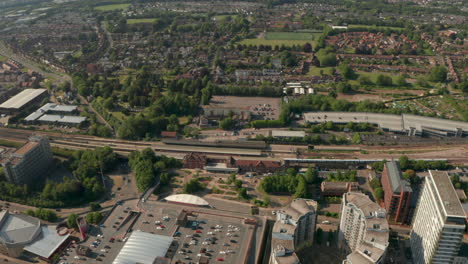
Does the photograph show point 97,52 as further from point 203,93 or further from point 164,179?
point 164,179

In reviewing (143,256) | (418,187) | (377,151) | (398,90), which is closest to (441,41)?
(398,90)

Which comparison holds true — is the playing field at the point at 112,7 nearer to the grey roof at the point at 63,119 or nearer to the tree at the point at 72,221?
the grey roof at the point at 63,119

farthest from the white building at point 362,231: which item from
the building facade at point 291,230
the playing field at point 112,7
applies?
the playing field at point 112,7

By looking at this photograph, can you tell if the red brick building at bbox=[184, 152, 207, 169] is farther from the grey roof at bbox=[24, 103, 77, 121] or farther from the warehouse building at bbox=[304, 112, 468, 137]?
the grey roof at bbox=[24, 103, 77, 121]

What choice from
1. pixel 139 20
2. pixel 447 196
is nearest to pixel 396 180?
pixel 447 196

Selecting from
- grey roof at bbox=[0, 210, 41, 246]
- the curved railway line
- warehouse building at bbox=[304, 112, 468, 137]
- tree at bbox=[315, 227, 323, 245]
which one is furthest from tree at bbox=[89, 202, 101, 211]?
warehouse building at bbox=[304, 112, 468, 137]

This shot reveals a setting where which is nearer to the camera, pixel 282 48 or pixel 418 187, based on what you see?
pixel 418 187
